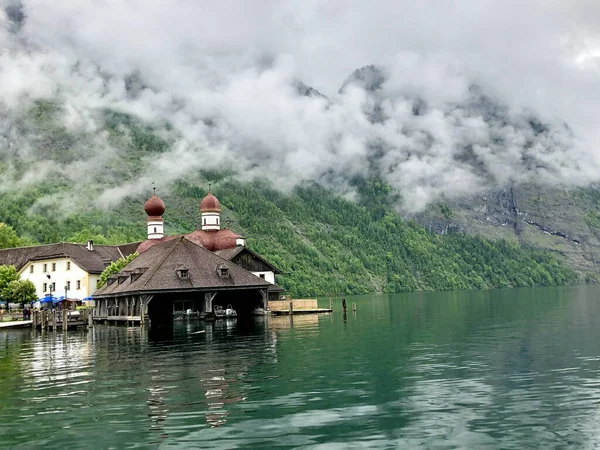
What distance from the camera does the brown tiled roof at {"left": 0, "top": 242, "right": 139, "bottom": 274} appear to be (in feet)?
388

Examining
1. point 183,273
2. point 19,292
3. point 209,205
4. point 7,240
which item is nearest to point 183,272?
point 183,273

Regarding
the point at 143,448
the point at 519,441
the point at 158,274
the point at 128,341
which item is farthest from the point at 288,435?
the point at 158,274

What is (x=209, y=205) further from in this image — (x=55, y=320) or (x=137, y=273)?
(x=55, y=320)

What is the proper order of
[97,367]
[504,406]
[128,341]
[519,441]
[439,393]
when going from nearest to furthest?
[519,441], [504,406], [439,393], [97,367], [128,341]

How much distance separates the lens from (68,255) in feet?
386

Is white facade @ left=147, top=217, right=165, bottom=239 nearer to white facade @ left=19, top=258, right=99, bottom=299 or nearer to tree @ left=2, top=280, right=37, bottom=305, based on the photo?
white facade @ left=19, top=258, right=99, bottom=299

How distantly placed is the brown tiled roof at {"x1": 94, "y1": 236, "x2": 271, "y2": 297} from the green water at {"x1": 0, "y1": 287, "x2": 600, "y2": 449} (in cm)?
2651

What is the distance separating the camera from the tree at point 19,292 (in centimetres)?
10256

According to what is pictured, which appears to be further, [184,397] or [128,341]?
[128,341]

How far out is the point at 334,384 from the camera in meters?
33.7

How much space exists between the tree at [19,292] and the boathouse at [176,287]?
1119cm

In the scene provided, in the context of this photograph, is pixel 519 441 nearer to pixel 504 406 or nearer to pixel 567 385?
pixel 504 406

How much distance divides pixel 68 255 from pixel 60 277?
3.78 meters

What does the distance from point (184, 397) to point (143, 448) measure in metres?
8.22
